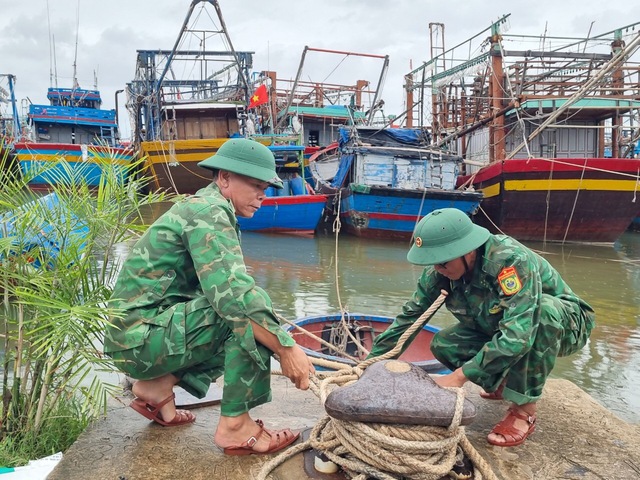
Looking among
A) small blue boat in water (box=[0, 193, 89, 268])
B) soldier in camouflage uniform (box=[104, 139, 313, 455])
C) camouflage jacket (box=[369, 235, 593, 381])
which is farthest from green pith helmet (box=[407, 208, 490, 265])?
small blue boat in water (box=[0, 193, 89, 268])

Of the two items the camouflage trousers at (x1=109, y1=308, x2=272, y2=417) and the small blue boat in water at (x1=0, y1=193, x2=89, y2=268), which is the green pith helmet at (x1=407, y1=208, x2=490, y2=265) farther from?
the small blue boat in water at (x1=0, y1=193, x2=89, y2=268)

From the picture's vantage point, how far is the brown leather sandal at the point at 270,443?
6.91ft

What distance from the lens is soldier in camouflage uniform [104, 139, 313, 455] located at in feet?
6.31

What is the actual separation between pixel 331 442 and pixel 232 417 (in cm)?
38

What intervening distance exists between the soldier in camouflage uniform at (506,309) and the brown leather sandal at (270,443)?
67cm

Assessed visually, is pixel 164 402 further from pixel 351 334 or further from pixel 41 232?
pixel 351 334

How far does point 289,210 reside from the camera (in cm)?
1371

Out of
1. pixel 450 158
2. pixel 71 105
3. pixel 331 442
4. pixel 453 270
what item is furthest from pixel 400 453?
pixel 71 105

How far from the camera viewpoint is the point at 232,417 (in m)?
2.04

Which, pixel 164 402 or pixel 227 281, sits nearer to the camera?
pixel 227 281

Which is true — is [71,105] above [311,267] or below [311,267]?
above

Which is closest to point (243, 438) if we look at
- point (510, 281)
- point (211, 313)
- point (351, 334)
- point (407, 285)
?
point (211, 313)

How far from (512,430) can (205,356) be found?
1.34m

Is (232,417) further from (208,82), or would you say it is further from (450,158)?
(208,82)
